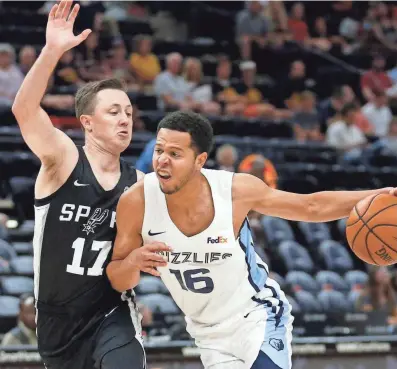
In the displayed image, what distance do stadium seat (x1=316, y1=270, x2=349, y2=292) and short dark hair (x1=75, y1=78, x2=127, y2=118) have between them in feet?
16.8

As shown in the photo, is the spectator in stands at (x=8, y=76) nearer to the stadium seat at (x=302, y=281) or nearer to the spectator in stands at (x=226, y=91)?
the spectator in stands at (x=226, y=91)

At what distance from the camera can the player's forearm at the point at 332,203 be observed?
461 centimetres

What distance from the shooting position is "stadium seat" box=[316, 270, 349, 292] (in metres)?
9.67

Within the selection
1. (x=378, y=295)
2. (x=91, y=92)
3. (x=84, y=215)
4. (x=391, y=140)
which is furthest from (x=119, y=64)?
(x=84, y=215)

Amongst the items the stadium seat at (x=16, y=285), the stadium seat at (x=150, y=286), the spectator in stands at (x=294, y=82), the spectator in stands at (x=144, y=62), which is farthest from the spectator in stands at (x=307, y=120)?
the stadium seat at (x=16, y=285)

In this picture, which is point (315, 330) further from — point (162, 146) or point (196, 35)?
point (196, 35)

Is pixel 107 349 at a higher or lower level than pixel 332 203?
lower

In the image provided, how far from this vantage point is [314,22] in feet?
53.2

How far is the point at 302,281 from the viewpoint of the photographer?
9492 mm

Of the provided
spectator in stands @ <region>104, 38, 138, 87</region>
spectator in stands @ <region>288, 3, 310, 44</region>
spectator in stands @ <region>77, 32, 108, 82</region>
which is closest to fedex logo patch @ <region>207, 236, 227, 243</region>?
spectator in stands @ <region>77, 32, 108, 82</region>

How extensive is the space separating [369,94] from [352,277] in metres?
5.45

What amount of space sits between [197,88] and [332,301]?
4603 mm

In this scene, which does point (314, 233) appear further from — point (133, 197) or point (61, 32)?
point (61, 32)

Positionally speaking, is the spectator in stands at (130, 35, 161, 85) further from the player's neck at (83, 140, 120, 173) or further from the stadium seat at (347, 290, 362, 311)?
the player's neck at (83, 140, 120, 173)
